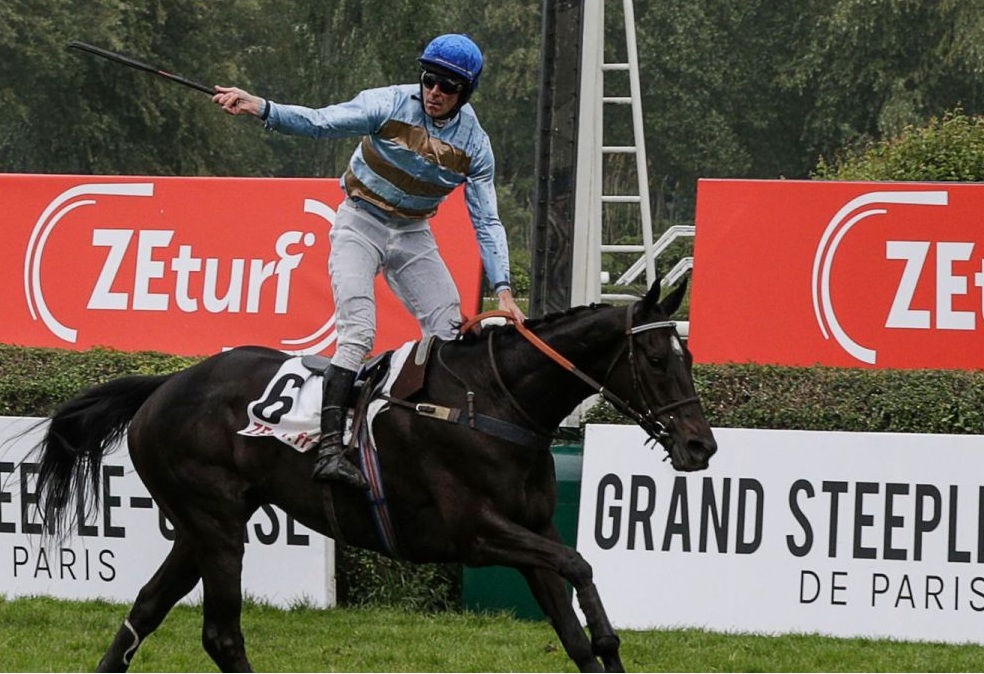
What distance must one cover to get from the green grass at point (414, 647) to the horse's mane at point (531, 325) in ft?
4.90

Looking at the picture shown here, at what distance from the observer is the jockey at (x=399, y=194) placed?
542 centimetres

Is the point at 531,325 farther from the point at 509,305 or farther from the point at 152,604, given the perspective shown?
the point at 152,604

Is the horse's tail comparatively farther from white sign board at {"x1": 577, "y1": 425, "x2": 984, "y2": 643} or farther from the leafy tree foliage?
the leafy tree foliage

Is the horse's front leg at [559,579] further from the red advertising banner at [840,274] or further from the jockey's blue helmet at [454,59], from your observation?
the red advertising banner at [840,274]

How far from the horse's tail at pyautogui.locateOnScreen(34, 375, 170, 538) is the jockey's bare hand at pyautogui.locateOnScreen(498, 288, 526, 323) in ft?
4.92

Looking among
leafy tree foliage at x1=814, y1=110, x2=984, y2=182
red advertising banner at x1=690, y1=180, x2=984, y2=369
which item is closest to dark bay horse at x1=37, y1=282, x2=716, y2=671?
red advertising banner at x1=690, y1=180, x2=984, y2=369

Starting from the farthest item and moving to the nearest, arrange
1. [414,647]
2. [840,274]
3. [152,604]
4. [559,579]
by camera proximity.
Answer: [840,274] → [414,647] → [152,604] → [559,579]

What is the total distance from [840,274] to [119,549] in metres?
4.21

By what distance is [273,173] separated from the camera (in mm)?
44531

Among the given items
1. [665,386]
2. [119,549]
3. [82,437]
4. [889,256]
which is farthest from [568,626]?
[889,256]

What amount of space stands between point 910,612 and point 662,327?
248 centimetres

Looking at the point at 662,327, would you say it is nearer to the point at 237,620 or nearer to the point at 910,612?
the point at 237,620

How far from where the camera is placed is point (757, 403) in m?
7.88

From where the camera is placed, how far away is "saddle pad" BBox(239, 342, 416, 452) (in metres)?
5.58
